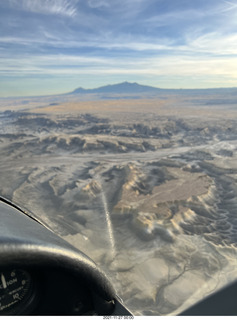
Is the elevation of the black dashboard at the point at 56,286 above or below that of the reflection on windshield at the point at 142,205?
above

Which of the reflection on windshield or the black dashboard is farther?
the reflection on windshield

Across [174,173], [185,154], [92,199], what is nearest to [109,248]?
[92,199]

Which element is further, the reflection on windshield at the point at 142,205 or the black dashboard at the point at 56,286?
the reflection on windshield at the point at 142,205

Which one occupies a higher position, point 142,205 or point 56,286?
point 56,286

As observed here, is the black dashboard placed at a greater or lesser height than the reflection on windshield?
greater

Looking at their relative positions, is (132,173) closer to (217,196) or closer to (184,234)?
(217,196)
